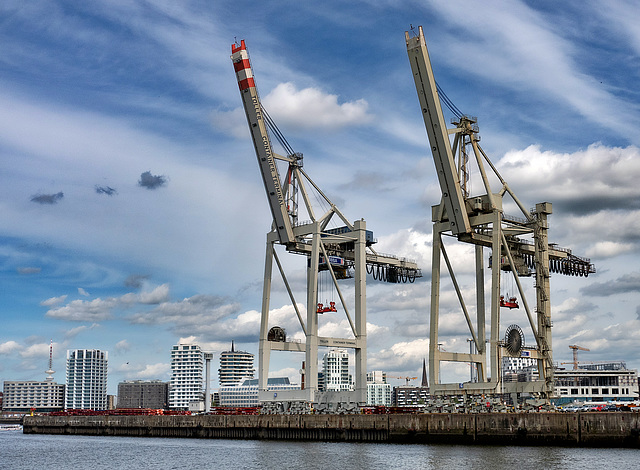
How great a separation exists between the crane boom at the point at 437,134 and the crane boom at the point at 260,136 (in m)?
Result: 14.6

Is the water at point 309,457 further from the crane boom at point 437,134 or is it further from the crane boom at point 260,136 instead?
the crane boom at point 260,136

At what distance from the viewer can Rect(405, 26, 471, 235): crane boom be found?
192 feet

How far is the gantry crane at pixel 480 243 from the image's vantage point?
58688 millimetres

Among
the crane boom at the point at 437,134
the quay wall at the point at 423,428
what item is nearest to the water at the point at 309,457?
the quay wall at the point at 423,428

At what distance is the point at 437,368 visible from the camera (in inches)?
2419

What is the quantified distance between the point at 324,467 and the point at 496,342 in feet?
59.7

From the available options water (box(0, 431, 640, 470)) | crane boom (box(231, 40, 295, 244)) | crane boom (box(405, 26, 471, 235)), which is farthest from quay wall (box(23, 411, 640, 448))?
crane boom (box(231, 40, 295, 244))

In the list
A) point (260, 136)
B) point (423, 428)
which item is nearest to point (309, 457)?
point (423, 428)

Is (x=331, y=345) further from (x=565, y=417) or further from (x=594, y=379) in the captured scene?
(x=594, y=379)

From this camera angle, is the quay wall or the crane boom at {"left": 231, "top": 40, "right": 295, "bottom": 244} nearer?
the quay wall

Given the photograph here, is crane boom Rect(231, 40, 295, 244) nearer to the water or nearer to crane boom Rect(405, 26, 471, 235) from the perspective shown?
crane boom Rect(405, 26, 471, 235)

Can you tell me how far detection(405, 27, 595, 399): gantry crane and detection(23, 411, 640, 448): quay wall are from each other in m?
3.68

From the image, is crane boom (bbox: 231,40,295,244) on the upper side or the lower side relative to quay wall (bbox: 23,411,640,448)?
upper

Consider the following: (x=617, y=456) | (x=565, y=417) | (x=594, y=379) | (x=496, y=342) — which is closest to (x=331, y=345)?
(x=496, y=342)
